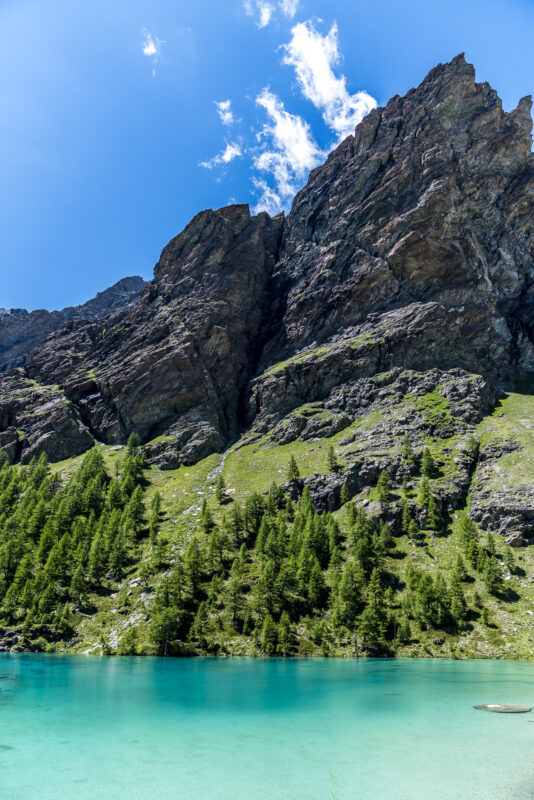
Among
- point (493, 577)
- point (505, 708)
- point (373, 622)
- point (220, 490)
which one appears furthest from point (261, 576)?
point (505, 708)

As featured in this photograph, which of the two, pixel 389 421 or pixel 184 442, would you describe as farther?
pixel 184 442

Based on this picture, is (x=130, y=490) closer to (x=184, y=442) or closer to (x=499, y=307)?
(x=184, y=442)

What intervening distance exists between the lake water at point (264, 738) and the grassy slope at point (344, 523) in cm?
2546

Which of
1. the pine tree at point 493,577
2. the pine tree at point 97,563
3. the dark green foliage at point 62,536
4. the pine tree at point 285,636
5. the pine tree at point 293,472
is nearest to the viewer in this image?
the pine tree at point 285,636

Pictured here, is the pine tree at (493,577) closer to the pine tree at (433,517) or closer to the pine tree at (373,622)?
the pine tree at (433,517)

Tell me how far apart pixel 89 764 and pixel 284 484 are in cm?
11313

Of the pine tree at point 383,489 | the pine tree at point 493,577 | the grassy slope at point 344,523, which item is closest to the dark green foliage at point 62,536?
the grassy slope at point 344,523

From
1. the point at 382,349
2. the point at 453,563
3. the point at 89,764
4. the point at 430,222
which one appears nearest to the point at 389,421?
the point at 382,349

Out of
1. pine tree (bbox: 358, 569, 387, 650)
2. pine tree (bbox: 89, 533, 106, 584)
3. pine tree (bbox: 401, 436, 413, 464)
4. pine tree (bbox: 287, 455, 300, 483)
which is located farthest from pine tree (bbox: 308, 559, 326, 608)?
pine tree (bbox: 401, 436, 413, 464)

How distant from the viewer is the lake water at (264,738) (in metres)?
18.7

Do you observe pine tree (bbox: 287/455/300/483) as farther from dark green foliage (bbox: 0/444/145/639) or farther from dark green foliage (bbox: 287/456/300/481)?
dark green foliage (bbox: 0/444/145/639)

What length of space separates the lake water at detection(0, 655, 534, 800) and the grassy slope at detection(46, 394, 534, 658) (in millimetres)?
25457

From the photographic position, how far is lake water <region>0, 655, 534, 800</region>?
61.4 feet

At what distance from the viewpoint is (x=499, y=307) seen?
19462 centimetres
